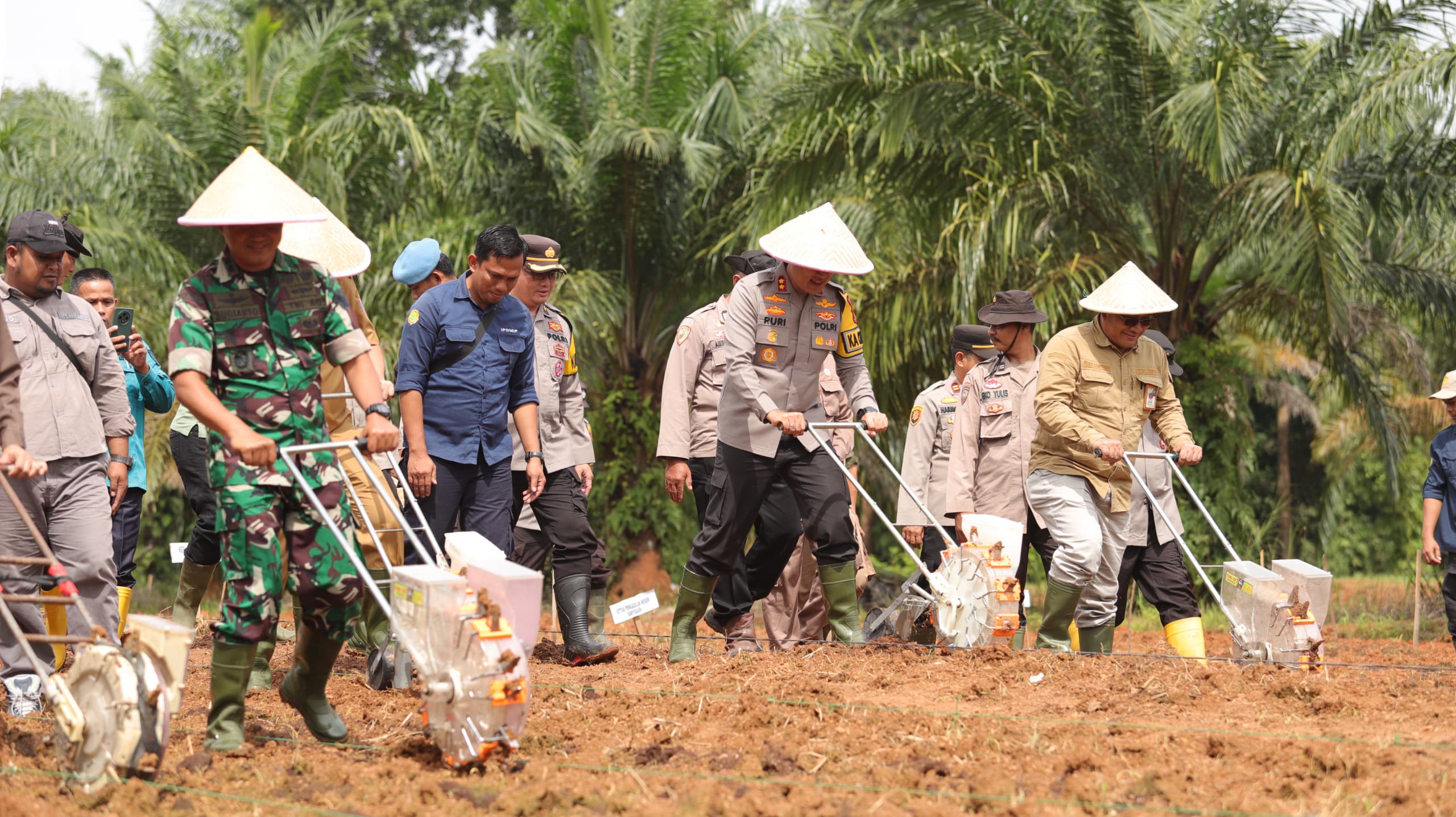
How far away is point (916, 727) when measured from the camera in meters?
4.88

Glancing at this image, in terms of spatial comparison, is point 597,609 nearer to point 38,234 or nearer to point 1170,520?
point 1170,520

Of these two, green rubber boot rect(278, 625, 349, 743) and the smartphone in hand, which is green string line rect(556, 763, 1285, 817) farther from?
the smartphone in hand

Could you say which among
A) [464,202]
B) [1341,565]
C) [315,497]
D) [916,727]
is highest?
[464,202]

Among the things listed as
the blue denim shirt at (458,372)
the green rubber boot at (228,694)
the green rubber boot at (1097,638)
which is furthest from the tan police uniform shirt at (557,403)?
the green rubber boot at (1097,638)

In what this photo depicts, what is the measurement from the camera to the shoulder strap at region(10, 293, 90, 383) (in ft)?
18.0

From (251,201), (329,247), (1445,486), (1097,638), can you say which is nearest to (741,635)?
(1097,638)

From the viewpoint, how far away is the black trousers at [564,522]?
7070 mm

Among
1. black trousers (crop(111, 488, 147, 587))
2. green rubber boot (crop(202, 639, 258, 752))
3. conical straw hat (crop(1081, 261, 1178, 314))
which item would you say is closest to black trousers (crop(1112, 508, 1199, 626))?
conical straw hat (crop(1081, 261, 1178, 314))

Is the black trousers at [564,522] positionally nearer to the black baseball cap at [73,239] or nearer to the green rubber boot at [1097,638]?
the black baseball cap at [73,239]

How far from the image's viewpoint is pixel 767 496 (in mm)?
6562

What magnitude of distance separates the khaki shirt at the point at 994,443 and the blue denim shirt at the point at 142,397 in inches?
159

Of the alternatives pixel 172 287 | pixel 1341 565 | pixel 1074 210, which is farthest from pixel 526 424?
pixel 1341 565

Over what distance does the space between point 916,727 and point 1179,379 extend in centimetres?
795

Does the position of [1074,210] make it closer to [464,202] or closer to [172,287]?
[464,202]
